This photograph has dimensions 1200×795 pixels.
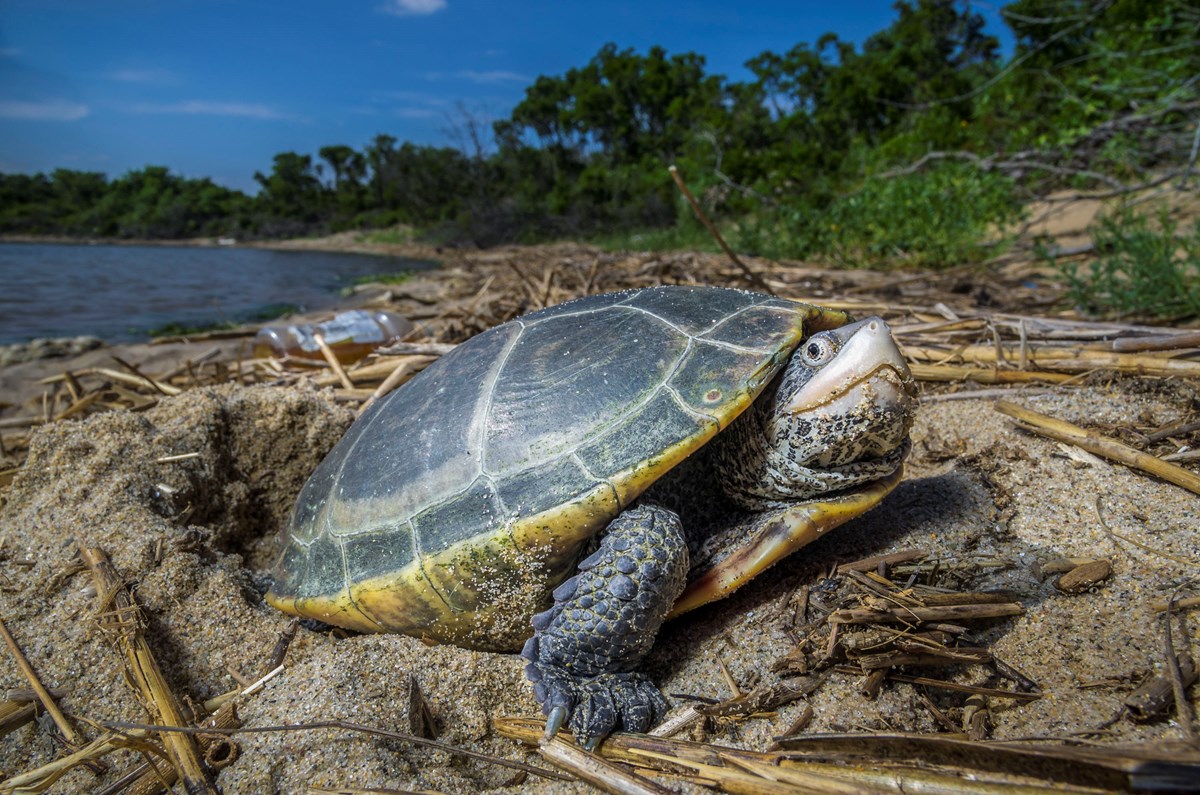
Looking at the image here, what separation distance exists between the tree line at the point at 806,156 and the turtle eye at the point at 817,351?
6046mm

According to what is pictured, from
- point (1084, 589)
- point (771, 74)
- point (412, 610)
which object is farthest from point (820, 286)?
point (771, 74)

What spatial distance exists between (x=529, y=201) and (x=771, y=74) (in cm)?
1320

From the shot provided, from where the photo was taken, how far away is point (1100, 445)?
2.16 metres

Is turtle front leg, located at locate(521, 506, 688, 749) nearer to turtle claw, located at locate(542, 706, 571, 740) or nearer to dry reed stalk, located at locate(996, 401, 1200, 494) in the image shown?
turtle claw, located at locate(542, 706, 571, 740)

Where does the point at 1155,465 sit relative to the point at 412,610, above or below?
above

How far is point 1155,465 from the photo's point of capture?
6.56ft

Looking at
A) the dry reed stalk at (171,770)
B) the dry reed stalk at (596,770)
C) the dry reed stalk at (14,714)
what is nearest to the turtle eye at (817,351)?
the dry reed stalk at (596,770)

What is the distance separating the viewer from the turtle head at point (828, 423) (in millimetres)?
1691

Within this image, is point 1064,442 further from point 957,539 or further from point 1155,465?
point 957,539

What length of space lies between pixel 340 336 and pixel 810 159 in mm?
12678

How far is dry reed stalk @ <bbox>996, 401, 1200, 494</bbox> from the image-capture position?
6.39 feet

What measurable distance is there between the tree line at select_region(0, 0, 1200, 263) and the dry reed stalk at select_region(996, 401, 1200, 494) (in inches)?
195

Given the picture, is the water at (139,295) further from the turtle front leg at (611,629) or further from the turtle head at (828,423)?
the turtle head at (828,423)

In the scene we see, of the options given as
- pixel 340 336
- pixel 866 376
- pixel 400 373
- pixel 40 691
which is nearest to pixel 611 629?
pixel 866 376
